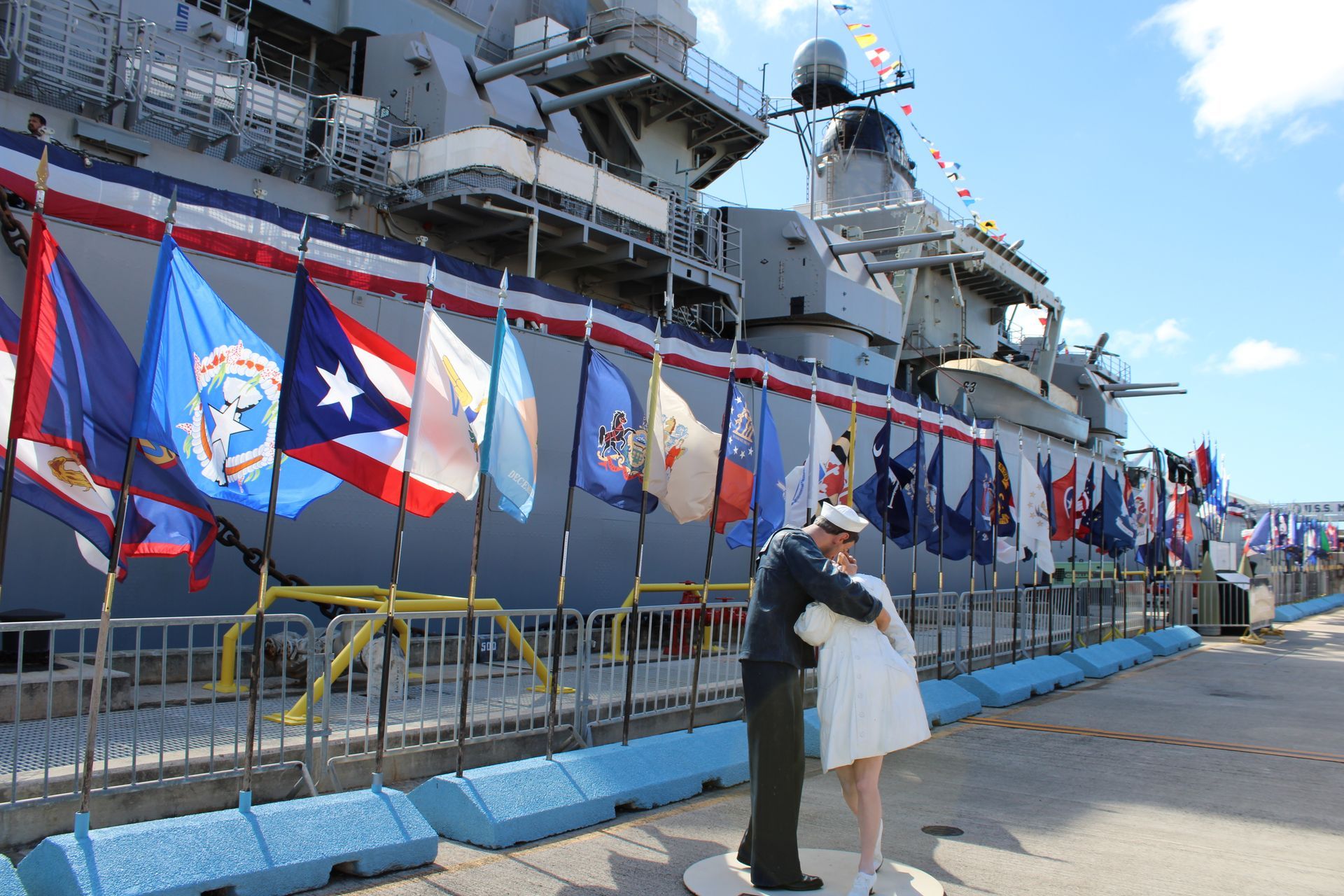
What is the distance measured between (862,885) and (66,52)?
9.92 metres

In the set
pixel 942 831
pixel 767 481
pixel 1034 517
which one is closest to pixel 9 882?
pixel 942 831

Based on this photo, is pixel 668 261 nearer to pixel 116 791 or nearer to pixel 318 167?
pixel 318 167

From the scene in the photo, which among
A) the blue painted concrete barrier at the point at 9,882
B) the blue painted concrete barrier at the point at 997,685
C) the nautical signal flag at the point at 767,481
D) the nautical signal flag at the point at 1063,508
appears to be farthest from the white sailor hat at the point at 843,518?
the nautical signal flag at the point at 1063,508

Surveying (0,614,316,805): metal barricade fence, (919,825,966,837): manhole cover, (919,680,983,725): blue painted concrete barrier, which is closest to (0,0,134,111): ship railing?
(0,614,316,805): metal barricade fence

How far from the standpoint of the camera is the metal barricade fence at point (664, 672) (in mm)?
6781

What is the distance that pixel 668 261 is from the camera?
15539 mm

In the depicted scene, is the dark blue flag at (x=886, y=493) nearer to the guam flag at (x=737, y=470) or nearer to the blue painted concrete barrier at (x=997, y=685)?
the blue painted concrete barrier at (x=997, y=685)

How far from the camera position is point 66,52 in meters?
9.31

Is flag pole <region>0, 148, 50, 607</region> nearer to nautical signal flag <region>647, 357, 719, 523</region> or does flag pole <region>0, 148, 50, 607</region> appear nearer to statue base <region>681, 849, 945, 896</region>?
statue base <region>681, 849, 945, 896</region>

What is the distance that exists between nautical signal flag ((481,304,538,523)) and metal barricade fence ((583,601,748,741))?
1.00 m

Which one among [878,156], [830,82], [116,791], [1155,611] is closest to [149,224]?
[116,791]

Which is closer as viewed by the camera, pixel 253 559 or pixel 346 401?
pixel 346 401

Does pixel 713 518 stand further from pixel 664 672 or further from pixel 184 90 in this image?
pixel 184 90

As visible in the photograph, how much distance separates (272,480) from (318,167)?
821cm
